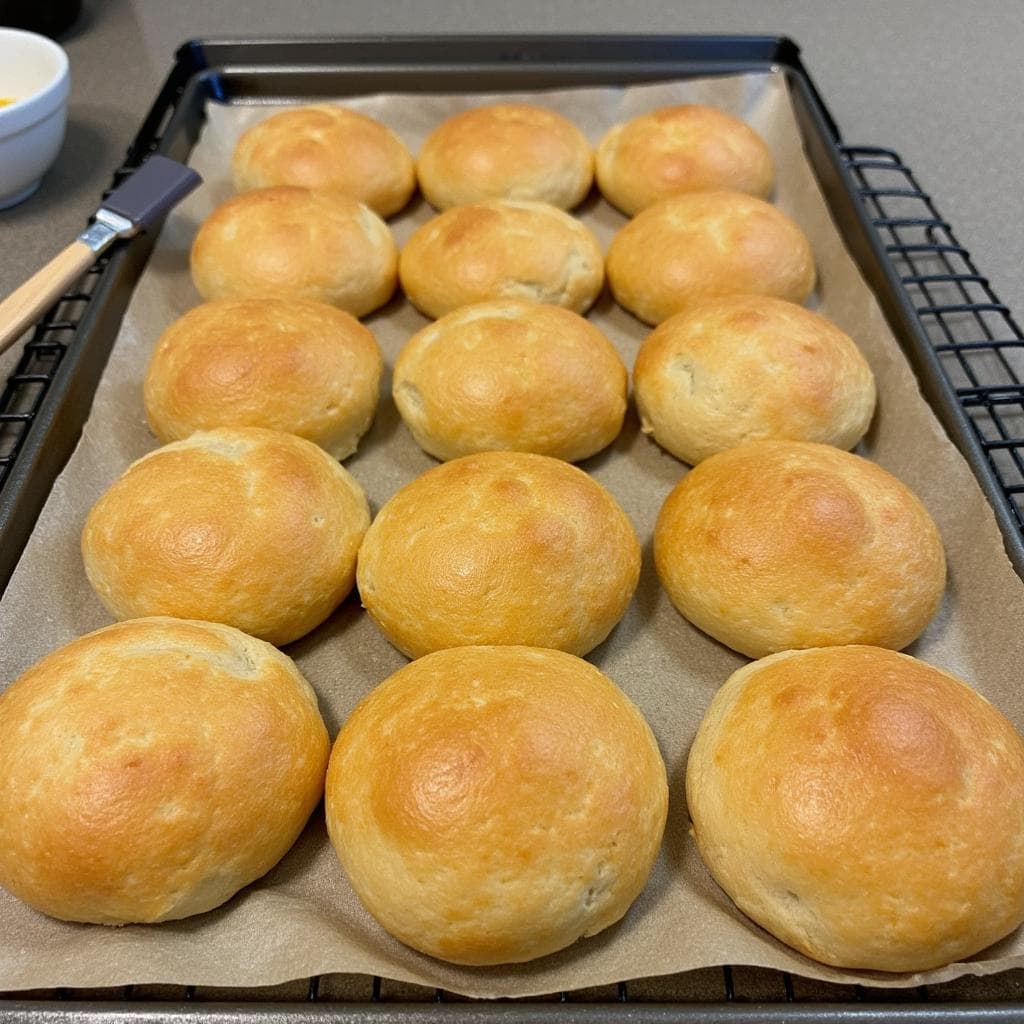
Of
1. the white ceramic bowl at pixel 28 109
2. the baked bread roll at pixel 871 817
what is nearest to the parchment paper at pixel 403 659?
the baked bread roll at pixel 871 817

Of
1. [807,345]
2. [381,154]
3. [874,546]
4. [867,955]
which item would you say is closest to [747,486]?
[874,546]

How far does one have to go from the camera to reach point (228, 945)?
4.16 feet

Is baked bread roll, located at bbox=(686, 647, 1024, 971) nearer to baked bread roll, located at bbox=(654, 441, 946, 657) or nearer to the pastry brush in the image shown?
baked bread roll, located at bbox=(654, 441, 946, 657)

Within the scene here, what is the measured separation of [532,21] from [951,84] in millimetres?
1674

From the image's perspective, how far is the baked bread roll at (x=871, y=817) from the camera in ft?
3.84

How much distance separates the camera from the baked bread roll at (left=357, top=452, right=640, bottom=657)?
59.1 inches

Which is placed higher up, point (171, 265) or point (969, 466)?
point (171, 265)

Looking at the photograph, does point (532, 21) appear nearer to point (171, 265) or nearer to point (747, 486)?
point (171, 265)

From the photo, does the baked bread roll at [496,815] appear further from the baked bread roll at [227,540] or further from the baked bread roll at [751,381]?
the baked bread roll at [751,381]

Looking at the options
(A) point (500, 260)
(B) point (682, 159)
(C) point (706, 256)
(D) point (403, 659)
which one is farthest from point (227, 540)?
(B) point (682, 159)

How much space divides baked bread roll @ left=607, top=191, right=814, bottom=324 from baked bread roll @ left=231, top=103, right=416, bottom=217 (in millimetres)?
743

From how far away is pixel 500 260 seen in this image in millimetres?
2158

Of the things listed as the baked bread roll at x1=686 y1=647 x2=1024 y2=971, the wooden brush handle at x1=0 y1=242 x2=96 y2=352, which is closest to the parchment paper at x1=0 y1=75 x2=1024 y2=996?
the baked bread roll at x1=686 y1=647 x2=1024 y2=971

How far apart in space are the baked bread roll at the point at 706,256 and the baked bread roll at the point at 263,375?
0.75 m
